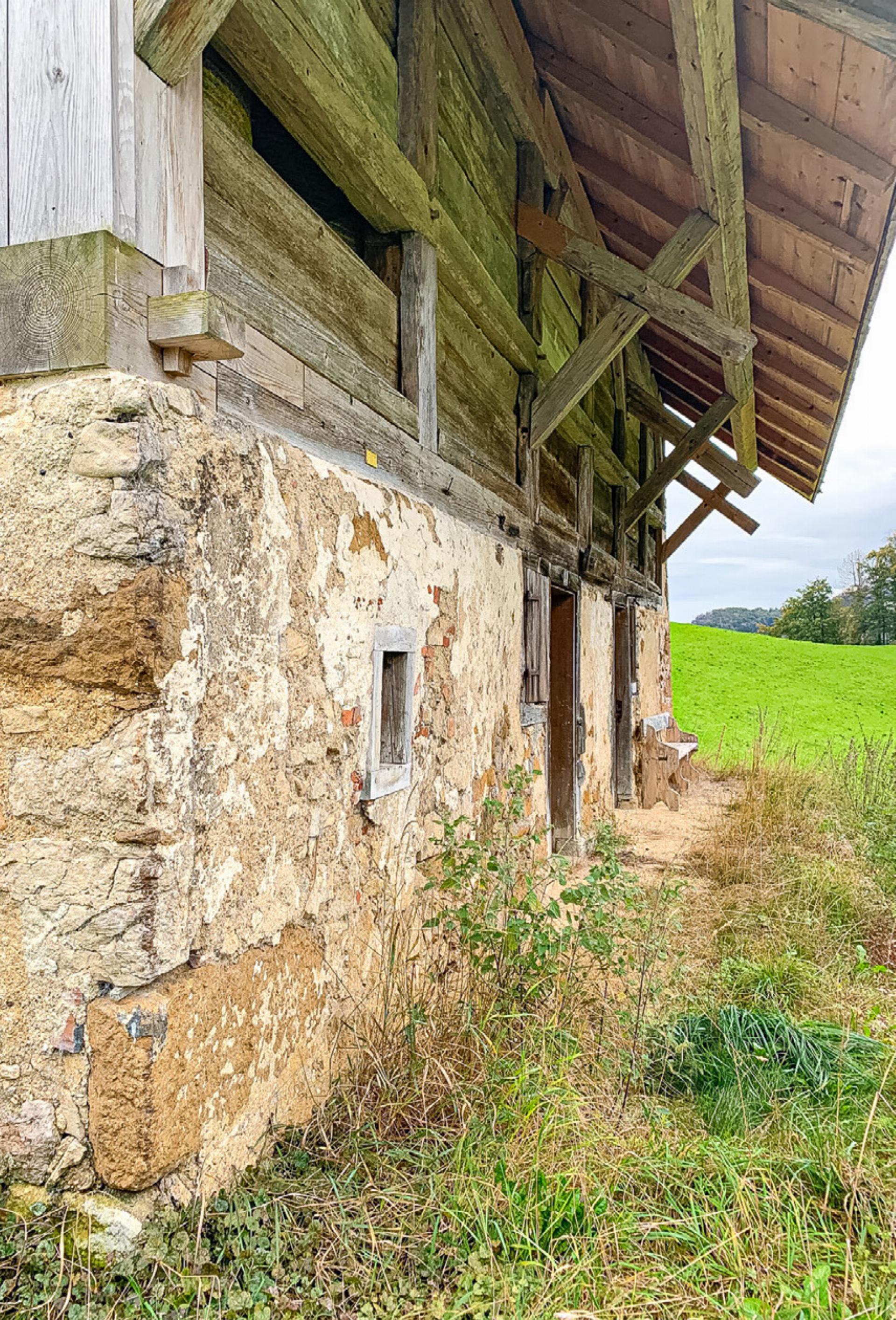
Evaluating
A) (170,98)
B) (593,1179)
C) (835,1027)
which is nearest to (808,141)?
(170,98)

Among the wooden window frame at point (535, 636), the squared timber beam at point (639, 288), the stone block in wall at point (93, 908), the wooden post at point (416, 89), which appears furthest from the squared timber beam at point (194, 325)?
the wooden window frame at point (535, 636)

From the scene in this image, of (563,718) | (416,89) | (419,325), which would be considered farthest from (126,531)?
(563,718)

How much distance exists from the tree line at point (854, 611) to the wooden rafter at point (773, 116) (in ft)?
148

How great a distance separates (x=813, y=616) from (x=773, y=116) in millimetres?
47788

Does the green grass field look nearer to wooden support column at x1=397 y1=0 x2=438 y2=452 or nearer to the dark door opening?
the dark door opening

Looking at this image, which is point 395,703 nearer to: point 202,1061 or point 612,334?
point 202,1061

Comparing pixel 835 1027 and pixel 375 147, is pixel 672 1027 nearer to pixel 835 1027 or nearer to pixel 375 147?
pixel 835 1027

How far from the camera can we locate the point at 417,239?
3566mm

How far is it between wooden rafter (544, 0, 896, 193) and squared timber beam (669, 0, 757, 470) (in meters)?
0.12

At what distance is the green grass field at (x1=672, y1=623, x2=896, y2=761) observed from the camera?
53.8ft

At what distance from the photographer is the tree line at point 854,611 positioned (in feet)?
151

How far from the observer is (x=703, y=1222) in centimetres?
202

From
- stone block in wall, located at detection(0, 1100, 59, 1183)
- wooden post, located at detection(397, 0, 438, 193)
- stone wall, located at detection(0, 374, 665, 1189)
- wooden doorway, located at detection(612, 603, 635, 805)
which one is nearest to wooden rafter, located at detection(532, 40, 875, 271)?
wooden post, located at detection(397, 0, 438, 193)

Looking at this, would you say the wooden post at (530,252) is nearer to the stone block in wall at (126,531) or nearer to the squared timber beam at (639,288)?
the squared timber beam at (639,288)
